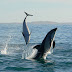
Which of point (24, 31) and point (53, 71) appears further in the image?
point (24, 31)

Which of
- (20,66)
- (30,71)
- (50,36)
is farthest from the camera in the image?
Result: (50,36)

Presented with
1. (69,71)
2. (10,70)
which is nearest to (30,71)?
(10,70)

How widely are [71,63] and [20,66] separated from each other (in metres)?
4.82

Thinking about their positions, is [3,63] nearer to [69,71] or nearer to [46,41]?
[46,41]

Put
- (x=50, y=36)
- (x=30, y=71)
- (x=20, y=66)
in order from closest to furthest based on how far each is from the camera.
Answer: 1. (x=30, y=71)
2. (x=20, y=66)
3. (x=50, y=36)

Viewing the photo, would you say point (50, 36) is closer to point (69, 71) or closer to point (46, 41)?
point (46, 41)

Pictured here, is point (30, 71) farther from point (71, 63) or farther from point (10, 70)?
point (71, 63)

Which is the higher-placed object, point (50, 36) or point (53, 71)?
point (50, 36)

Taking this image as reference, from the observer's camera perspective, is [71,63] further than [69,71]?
Yes

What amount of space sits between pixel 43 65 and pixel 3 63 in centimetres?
373

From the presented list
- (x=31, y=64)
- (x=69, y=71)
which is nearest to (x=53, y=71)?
(x=69, y=71)

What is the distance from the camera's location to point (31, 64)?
19156 millimetres

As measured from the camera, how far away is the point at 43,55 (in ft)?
66.8

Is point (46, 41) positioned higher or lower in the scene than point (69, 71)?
higher
